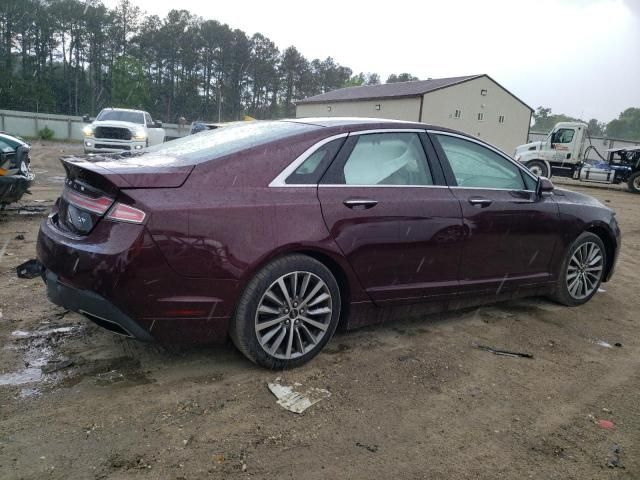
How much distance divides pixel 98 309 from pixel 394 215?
1984mm

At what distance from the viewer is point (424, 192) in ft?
12.6

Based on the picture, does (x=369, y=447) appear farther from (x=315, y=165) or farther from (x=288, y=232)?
(x=315, y=165)

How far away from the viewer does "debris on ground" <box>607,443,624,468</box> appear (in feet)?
8.63

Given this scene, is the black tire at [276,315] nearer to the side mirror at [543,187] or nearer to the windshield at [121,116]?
the side mirror at [543,187]

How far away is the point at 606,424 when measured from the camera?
3010mm

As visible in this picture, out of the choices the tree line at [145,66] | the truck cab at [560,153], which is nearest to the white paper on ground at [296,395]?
the truck cab at [560,153]

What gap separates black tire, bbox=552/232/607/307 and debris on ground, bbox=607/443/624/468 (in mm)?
2358

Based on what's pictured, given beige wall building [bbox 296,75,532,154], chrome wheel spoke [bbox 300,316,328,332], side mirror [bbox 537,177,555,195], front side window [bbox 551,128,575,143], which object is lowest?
chrome wheel spoke [bbox 300,316,328,332]

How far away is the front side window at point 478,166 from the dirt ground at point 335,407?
48.4 inches

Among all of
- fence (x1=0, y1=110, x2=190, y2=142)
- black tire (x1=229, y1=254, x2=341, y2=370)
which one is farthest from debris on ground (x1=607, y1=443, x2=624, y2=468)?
fence (x1=0, y1=110, x2=190, y2=142)

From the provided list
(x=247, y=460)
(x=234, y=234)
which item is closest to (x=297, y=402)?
(x=247, y=460)

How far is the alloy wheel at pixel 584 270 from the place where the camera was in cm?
500

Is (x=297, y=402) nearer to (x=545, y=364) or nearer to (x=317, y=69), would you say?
(x=545, y=364)

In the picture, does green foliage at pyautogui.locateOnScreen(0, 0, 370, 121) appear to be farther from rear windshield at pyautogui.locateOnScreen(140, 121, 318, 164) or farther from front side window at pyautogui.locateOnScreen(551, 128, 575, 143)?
rear windshield at pyautogui.locateOnScreen(140, 121, 318, 164)
